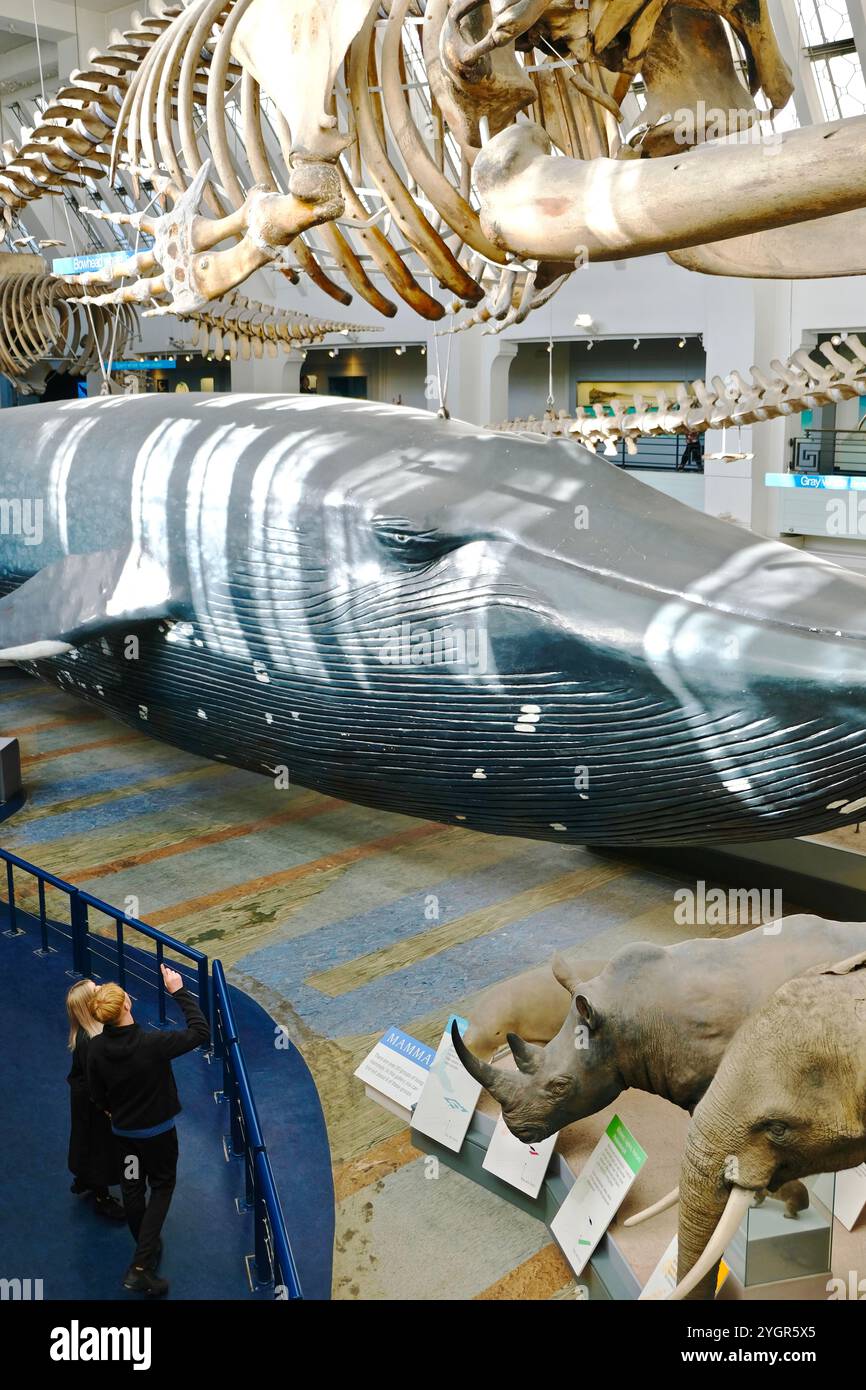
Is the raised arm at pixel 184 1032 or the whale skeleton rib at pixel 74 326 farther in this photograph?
the whale skeleton rib at pixel 74 326

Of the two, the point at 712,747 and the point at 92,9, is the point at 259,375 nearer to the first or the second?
the point at 92,9

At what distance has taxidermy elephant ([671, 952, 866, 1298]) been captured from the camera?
115 inches

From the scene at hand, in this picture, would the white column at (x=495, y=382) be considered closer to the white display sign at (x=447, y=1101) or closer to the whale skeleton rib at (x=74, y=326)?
the whale skeleton rib at (x=74, y=326)

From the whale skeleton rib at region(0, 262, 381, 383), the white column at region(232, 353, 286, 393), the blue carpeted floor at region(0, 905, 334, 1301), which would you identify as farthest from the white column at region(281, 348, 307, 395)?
the blue carpeted floor at region(0, 905, 334, 1301)

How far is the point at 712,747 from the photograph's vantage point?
4.05 m

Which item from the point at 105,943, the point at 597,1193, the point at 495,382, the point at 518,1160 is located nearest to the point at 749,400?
the point at 105,943

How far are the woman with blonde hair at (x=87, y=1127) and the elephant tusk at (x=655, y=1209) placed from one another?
1759 mm

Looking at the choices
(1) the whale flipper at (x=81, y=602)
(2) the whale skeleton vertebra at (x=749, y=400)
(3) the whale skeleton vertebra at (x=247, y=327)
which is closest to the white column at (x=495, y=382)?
(3) the whale skeleton vertebra at (x=247, y=327)

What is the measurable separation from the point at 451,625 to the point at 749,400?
6938 millimetres

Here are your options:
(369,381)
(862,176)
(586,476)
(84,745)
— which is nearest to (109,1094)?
(586,476)

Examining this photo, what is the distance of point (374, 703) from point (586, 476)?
4.01ft

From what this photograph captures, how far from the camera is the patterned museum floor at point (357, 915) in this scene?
424cm

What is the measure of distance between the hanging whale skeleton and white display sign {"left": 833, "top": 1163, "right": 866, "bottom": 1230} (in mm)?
2851

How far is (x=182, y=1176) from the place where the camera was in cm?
453
